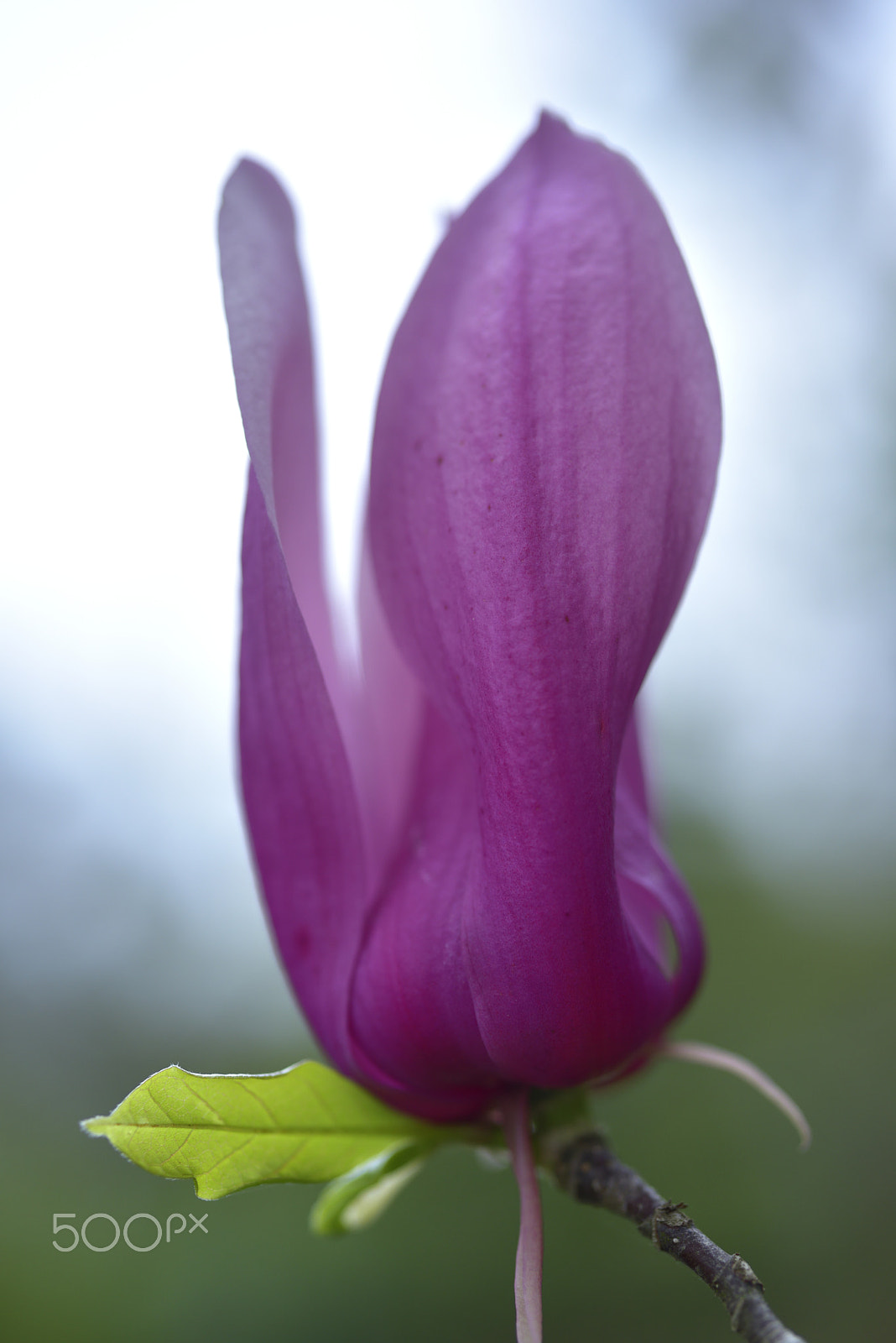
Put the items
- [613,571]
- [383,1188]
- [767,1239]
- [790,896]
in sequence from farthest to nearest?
[790,896] < [767,1239] < [383,1188] < [613,571]

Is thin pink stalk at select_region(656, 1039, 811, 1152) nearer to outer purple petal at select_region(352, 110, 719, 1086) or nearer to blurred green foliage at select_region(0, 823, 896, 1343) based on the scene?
outer purple petal at select_region(352, 110, 719, 1086)

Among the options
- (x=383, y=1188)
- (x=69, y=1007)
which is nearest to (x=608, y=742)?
(x=383, y=1188)

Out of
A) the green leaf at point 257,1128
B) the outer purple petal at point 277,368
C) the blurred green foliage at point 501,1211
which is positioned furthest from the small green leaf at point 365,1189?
the blurred green foliage at point 501,1211

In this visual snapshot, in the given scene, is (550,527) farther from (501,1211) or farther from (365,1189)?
(501,1211)

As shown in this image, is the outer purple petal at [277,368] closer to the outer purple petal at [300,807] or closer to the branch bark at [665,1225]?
the outer purple petal at [300,807]

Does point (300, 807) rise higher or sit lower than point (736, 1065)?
higher

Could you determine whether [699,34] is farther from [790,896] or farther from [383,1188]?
[383,1188]

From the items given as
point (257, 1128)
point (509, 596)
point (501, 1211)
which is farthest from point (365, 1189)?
point (501, 1211)
